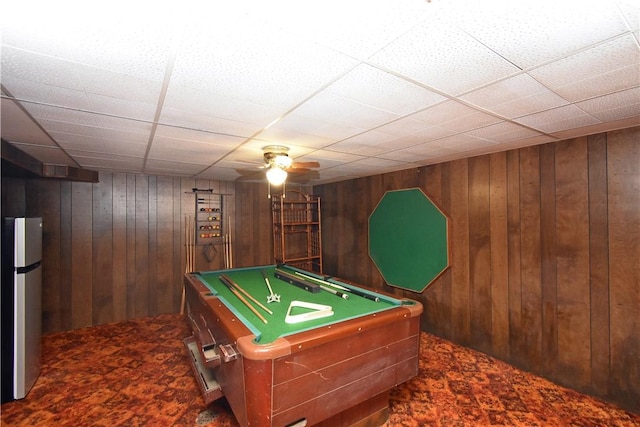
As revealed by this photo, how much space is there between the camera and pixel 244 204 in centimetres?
507

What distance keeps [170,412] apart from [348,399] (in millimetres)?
1476

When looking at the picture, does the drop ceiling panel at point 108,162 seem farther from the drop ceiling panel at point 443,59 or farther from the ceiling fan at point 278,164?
the drop ceiling panel at point 443,59

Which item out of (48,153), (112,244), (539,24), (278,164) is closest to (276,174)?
(278,164)

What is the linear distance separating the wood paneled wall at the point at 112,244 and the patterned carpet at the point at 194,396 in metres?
0.76

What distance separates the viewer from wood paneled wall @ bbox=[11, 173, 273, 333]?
3.69 metres

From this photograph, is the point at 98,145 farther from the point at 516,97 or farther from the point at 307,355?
the point at 516,97

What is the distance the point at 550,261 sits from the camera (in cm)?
261

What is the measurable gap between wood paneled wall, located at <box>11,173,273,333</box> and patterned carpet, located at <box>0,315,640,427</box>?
0.76 metres

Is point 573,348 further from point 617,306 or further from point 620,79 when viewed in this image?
point 620,79

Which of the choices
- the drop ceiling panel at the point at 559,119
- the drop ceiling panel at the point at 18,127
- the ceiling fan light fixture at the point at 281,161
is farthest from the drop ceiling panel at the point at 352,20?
the drop ceiling panel at the point at 18,127

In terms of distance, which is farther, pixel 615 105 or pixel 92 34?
pixel 615 105

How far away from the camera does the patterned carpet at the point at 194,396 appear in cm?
→ 214

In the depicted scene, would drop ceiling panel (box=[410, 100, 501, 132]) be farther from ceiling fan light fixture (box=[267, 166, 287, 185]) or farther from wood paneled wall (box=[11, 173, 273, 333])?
wood paneled wall (box=[11, 173, 273, 333])

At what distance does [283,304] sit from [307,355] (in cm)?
79
